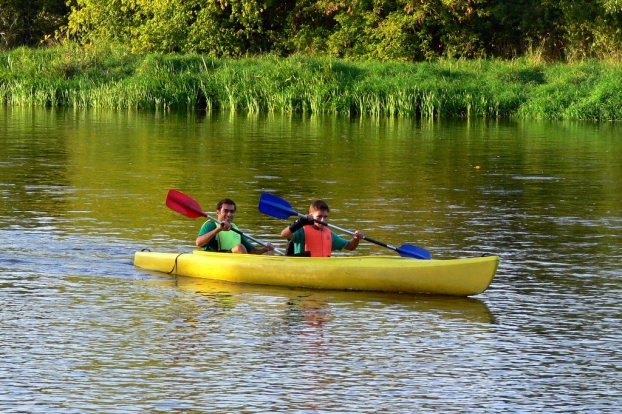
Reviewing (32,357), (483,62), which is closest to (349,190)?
(32,357)

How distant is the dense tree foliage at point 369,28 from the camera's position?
42125 mm

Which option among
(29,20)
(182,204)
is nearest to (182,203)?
(182,204)

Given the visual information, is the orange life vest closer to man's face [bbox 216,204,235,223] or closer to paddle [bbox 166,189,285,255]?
man's face [bbox 216,204,235,223]

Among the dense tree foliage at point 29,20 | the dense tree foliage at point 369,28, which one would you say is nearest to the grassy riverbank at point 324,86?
the dense tree foliage at point 369,28

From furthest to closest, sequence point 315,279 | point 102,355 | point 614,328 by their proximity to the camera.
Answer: point 315,279 < point 614,328 < point 102,355

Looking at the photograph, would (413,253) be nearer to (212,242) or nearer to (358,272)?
(358,272)

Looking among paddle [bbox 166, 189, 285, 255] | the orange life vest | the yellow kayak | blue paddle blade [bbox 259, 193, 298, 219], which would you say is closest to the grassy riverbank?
paddle [bbox 166, 189, 285, 255]

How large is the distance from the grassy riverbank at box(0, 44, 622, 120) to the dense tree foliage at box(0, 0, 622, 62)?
217 inches

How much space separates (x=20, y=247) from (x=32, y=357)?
4501mm

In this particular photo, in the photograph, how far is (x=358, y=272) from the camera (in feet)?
34.5

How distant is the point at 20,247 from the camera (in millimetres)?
12430

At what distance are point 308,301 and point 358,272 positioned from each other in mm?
573

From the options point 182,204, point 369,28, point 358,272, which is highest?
point 369,28

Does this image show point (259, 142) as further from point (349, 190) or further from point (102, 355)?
point (102, 355)
